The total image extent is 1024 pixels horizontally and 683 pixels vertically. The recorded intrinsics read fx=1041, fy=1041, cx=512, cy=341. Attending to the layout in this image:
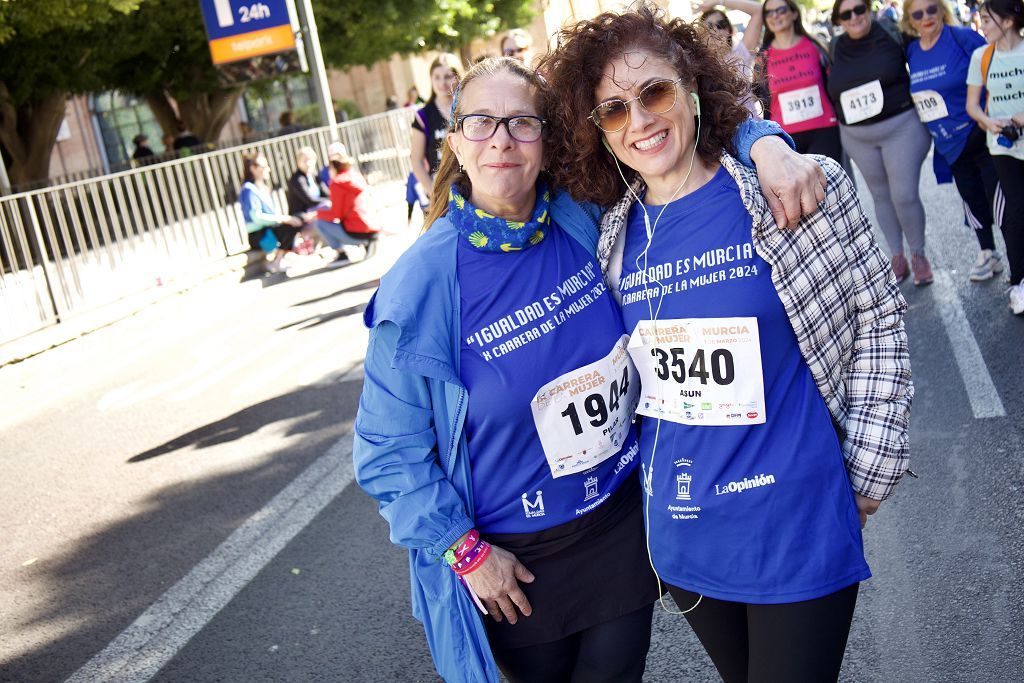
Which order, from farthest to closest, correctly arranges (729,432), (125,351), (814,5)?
(814,5)
(125,351)
(729,432)

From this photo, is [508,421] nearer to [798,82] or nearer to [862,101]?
[862,101]

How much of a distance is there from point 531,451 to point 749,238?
68 centimetres

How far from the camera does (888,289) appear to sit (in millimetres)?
2277

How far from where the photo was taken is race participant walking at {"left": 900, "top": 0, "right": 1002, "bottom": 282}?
21.7ft

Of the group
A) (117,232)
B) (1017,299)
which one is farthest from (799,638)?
(117,232)

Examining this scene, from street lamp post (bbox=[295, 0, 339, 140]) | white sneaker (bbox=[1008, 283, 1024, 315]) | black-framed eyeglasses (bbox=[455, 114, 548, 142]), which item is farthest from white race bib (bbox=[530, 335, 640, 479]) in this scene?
street lamp post (bbox=[295, 0, 339, 140])

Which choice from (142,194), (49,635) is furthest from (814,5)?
(49,635)

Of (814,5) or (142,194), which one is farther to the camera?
(814,5)

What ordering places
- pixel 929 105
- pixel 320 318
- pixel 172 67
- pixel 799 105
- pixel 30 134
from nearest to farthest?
pixel 929 105 → pixel 799 105 → pixel 320 318 → pixel 30 134 → pixel 172 67

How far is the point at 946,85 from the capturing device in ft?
21.8

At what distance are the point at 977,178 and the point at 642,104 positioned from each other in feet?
17.4

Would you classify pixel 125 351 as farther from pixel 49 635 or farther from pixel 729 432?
pixel 729 432

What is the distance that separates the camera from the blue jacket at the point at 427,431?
2.33 m

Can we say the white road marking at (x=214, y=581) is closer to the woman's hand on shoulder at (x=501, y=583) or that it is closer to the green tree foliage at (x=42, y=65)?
the woman's hand on shoulder at (x=501, y=583)
